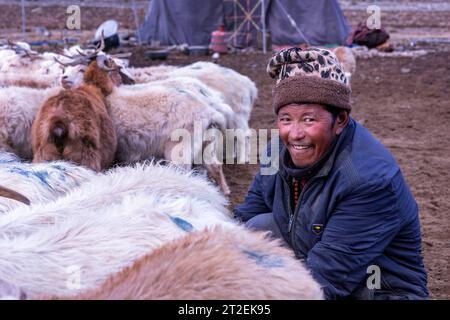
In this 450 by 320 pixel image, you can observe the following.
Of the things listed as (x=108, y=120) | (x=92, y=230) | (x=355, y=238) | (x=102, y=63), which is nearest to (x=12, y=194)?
(x=92, y=230)

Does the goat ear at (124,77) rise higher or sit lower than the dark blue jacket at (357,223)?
higher

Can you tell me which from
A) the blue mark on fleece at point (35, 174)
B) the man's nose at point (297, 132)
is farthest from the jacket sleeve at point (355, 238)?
the blue mark on fleece at point (35, 174)

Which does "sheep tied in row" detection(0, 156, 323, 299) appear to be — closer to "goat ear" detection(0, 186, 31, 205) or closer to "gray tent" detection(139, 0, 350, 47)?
"goat ear" detection(0, 186, 31, 205)

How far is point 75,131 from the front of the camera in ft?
21.7

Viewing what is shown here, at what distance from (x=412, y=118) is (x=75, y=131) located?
6072 mm

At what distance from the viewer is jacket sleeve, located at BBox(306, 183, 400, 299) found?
2.97 metres

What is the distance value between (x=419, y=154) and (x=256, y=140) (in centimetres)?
228

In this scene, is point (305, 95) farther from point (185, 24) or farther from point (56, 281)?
point (185, 24)

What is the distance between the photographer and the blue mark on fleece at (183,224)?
2936 mm

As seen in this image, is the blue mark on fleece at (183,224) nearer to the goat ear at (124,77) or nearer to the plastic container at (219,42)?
the goat ear at (124,77)

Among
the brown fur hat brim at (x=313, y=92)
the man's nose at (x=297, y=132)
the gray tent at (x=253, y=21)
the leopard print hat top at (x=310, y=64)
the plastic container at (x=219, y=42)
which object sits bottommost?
the man's nose at (x=297, y=132)

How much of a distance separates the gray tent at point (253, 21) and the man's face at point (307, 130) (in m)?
16.8

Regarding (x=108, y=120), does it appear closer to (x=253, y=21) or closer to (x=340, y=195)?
(x=340, y=195)

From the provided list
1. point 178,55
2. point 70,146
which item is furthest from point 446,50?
point 70,146
